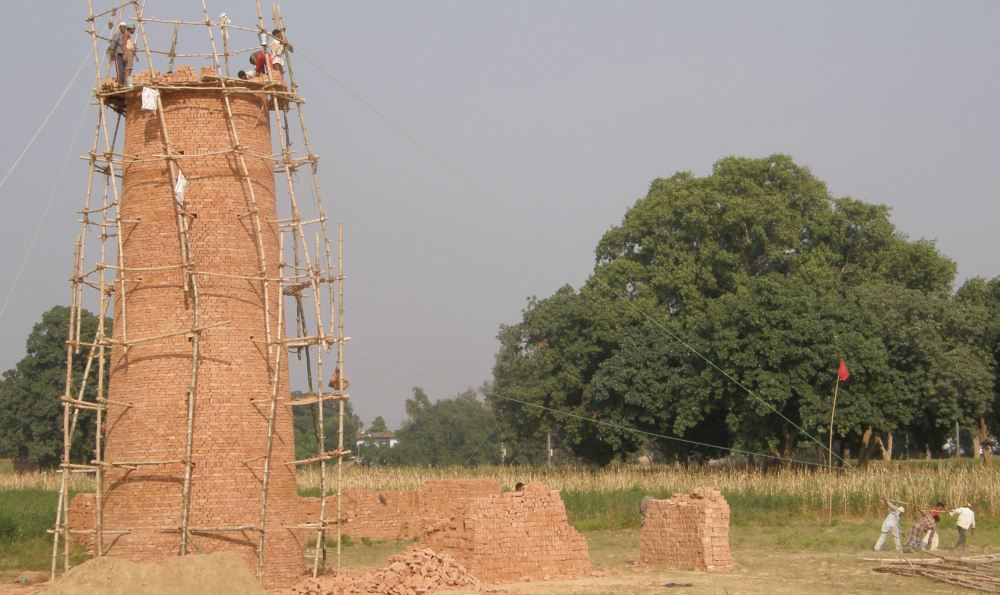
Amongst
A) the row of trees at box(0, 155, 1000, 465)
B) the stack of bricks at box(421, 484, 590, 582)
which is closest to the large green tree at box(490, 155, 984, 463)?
the row of trees at box(0, 155, 1000, 465)

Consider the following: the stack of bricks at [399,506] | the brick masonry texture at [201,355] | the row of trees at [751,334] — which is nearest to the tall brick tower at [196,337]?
the brick masonry texture at [201,355]

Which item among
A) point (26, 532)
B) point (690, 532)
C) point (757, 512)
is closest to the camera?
point (690, 532)

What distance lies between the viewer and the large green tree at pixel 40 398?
56.8 m

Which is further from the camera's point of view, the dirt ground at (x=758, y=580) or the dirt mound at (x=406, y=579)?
the dirt ground at (x=758, y=580)

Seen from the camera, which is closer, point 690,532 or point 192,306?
point 192,306

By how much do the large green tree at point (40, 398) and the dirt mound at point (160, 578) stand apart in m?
41.3

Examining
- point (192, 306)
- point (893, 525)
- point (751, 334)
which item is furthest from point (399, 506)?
point (751, 334)

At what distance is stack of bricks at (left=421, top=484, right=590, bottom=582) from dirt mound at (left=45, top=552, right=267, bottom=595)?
3801mm

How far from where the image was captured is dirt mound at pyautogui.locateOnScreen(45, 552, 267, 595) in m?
15.3

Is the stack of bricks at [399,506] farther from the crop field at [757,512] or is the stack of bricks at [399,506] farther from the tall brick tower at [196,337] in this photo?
the tall brick tower at [196,337]

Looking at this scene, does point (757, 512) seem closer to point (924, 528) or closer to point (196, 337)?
point (924, 528)

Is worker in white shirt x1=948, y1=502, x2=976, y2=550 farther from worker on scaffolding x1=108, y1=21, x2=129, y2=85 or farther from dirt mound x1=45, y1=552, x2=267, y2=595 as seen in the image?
worker on scaffolding x1=108, y1=21, x2=129, y2=85

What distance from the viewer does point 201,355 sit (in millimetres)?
18125

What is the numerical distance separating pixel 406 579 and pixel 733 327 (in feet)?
85.8
